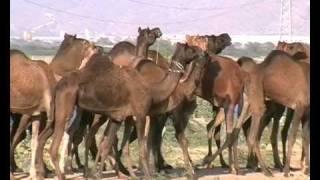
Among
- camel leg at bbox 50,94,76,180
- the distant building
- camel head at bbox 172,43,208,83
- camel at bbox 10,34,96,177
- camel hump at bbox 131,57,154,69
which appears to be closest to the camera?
camel leg at bbox 50,94,76,180

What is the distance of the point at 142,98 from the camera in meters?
14.3

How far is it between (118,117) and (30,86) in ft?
4.84

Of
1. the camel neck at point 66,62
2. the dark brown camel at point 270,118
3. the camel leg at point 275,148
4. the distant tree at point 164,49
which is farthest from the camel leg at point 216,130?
the distant tree at point 164,49

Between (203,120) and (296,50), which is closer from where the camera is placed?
(296,50)

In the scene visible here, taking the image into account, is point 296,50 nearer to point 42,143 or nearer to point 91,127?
point 91,127

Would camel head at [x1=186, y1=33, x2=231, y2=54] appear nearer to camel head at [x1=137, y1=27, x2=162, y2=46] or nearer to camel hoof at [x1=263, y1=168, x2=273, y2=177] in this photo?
camel head at [x1=137, y1=27, x2=162, y2=46]

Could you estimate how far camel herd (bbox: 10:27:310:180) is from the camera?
1402 cm

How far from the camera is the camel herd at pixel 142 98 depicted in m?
14.0

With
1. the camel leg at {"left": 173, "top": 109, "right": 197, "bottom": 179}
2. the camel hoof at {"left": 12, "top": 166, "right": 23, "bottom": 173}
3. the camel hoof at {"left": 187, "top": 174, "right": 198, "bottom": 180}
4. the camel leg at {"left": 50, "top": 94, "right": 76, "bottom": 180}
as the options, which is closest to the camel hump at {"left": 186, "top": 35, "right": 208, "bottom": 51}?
the camel leg at {"left": 173, "top": 109, "right": 197, "bottom": 179}

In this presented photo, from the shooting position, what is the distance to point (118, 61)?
16781mm

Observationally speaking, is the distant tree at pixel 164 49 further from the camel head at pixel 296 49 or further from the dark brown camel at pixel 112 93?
the dark brown camel at pixel 112 93

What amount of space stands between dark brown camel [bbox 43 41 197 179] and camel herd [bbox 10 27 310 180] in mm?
16
